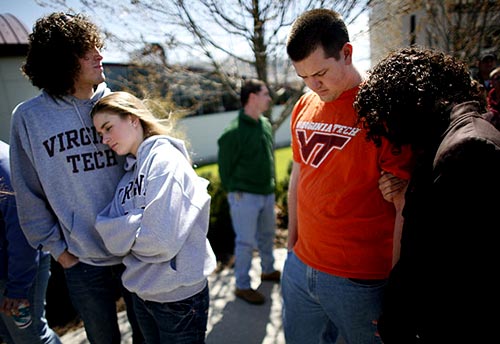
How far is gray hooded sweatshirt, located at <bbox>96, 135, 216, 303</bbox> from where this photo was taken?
150 centimetres

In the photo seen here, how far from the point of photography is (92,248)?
175 centimetres

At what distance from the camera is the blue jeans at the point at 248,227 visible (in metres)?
3.43

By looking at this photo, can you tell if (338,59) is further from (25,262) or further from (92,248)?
(25,262)

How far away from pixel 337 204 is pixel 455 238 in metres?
0.62

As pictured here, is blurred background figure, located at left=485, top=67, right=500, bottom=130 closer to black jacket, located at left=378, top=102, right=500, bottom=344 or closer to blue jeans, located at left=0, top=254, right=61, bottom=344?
black jacket, located at left=378, top=102, right=500, bottom=344

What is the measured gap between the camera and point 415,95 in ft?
3.69

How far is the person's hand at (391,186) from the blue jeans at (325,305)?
42 cm

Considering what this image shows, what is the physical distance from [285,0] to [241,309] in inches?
114

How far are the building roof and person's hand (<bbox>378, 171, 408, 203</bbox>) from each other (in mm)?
3153

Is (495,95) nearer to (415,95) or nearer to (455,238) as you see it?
(415,95)

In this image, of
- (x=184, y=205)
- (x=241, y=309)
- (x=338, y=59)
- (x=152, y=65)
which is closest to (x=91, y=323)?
(x=184, y=205)

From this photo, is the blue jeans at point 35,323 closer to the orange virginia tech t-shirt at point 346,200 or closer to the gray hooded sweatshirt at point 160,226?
the gray hooded sweatshirt at point 160,226

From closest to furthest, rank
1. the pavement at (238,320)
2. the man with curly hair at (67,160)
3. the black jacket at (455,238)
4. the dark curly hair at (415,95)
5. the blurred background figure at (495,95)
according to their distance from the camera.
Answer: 1. the black jacket at (455,238)
2. the dark curly hair at (415,95)
3. the man with curly hair at (67,160)
4. the pavement at (238,320)
5. the blurred background figure at (495,95)

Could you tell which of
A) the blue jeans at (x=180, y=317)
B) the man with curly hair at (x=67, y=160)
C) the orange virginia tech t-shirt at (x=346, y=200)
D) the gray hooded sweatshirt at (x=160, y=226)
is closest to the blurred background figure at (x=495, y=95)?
the orange virginia tech t-shirt at (x=346, y=200)
